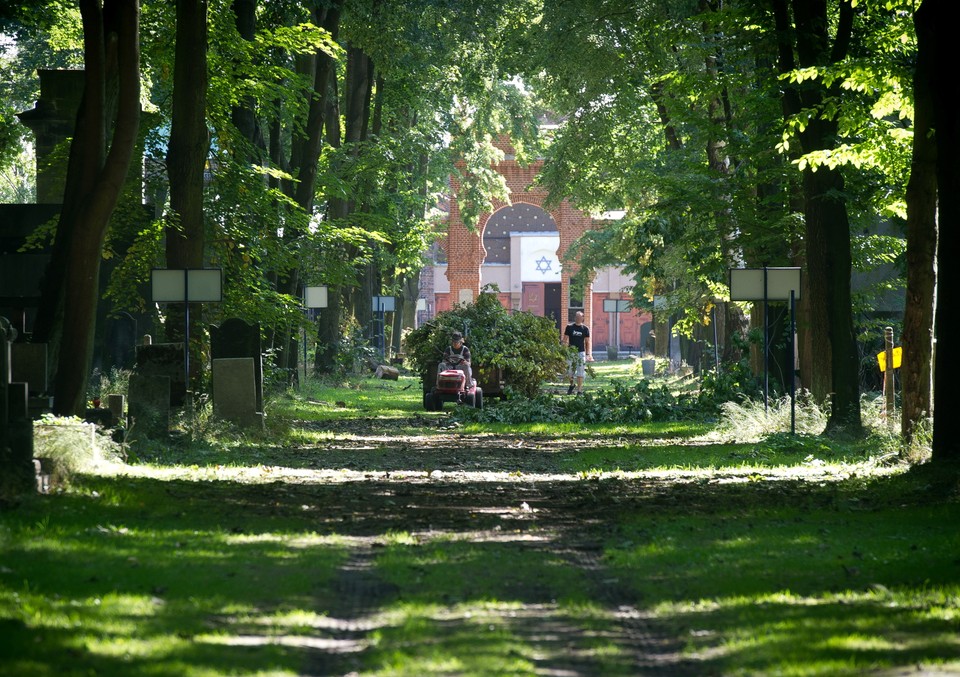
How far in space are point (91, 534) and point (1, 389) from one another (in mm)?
2049

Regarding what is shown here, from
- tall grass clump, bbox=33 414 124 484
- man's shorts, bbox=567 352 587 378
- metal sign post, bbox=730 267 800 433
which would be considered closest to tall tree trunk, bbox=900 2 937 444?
metal sign post, bbox=730 267 800 433

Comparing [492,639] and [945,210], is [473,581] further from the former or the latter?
[945,210]

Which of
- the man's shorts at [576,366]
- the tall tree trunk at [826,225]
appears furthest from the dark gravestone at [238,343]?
the man's shorts at [576,366]

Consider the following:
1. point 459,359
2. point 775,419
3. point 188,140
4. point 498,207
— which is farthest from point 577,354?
point 498,207

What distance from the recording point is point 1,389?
12.1m

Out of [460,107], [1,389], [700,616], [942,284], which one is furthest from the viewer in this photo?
[460,107]

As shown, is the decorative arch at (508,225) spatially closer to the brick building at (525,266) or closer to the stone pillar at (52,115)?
the brick building at (525,266)

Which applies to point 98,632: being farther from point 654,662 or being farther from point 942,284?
point 942,284

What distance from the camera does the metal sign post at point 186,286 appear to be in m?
21.2

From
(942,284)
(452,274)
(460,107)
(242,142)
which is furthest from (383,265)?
(942,284)

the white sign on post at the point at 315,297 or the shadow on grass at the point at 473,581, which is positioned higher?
the white sign on post at the point at 315,297

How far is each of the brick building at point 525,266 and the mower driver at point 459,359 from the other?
140 feet

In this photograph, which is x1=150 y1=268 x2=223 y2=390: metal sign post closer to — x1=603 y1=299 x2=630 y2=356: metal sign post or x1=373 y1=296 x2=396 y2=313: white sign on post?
x1=373 y1=296 x2=396 y2=313: white sign on post

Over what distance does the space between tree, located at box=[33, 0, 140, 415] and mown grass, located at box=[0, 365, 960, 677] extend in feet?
5.26
